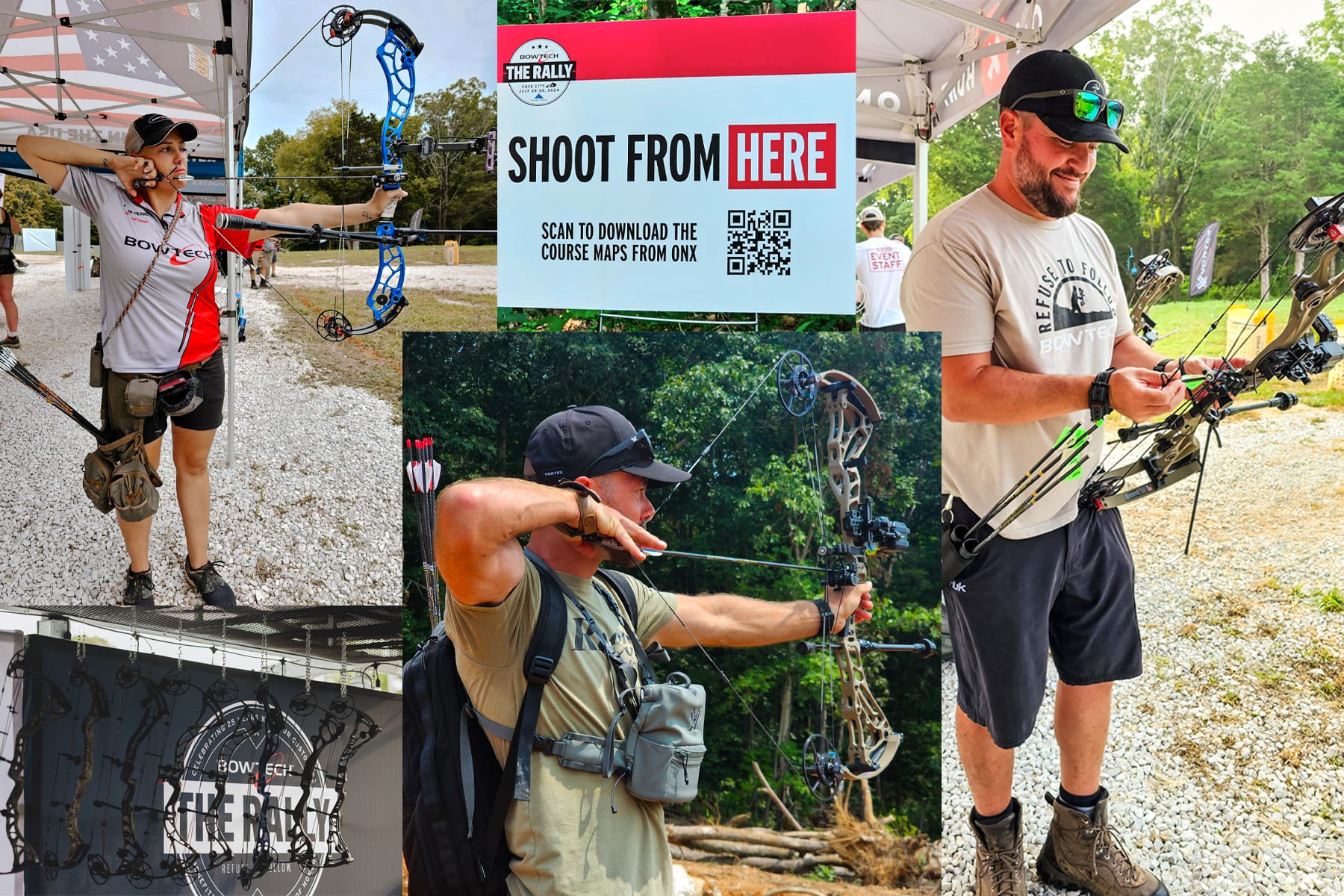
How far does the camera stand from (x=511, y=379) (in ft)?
6.56

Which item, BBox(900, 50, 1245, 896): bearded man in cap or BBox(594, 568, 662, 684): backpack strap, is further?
BBox(900, 50, 1245, 896): bearded man in cap

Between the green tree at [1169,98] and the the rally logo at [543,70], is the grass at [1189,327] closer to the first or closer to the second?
the green tree at [1169,98]

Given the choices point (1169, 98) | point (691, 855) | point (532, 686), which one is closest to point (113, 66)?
point (532, 686)

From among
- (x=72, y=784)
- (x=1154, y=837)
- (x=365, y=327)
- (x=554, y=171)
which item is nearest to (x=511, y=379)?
(x=554, y=171)

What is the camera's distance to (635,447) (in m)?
1.92

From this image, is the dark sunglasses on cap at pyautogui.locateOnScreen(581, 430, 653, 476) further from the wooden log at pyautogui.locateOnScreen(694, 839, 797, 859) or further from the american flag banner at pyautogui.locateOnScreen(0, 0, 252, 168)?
the american flag banner at pyautogui.locateOnScreen(0, 0, 252, 168)

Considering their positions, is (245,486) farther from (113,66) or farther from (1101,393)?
(1101,393)

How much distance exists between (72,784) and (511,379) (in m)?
1.85

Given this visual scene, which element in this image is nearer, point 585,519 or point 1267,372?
point 585,519

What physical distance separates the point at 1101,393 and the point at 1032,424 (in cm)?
26

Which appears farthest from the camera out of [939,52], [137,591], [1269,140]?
[1269,140]

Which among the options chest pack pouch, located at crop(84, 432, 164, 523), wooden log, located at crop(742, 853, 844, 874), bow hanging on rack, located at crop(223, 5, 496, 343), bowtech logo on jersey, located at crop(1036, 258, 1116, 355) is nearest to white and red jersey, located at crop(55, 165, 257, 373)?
bow hanging on rack, located at crop(223, 5, 496, 343)

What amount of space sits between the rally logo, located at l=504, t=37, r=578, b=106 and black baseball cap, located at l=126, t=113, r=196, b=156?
1.02 meters

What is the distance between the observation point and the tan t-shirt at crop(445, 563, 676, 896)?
1777mm
